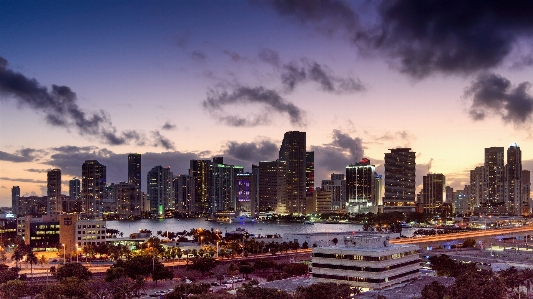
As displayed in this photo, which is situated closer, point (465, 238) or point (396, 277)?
point (396, 277)

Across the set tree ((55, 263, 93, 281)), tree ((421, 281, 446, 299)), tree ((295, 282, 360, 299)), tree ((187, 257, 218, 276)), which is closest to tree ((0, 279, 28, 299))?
tree ((55, 263, 93, 281))

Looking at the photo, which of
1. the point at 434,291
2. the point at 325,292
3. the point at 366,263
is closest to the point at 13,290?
the point at 325,292

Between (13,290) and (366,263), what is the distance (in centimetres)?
3121

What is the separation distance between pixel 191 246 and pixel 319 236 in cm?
2339

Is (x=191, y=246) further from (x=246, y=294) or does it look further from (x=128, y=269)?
(x=246, y=294)

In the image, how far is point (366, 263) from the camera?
1975 inches

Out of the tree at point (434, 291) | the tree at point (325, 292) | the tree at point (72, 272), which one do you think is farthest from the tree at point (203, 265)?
the tree at point (434, 291)

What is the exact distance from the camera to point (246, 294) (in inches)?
1704

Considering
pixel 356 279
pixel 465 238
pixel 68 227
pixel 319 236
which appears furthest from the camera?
pixel 465 238

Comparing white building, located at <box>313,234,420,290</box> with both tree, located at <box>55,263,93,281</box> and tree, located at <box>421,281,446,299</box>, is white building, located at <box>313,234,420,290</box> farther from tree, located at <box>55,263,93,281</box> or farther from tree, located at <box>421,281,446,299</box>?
tree, located at <box>55,263,93,281</box>

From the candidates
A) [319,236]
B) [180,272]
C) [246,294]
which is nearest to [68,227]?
[180,272]

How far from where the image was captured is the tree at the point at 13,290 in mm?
47844

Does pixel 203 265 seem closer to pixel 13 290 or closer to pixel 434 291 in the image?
pixel 13 290

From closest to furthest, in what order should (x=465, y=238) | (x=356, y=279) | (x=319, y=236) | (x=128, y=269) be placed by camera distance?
(x=356, y=279) < (x=128, y=269) < (x=319, y=236) < (x=465, y=238)
